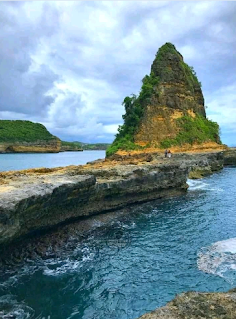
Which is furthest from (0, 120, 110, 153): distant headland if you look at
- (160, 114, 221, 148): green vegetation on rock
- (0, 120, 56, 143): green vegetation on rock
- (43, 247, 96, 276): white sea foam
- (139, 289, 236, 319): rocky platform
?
(139, 289, 236, 319): rocky platform

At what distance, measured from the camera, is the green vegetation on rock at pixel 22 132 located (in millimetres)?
148750

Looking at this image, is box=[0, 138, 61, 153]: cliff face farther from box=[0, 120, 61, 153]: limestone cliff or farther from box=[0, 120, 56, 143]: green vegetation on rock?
box=[0, 120, 56, 143]: green vegetation on rock

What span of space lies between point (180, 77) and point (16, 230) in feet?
213

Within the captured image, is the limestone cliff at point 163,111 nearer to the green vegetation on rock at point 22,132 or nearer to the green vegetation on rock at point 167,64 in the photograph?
the green vegetation on rock at point 167,64

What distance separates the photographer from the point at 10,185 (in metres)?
16.4

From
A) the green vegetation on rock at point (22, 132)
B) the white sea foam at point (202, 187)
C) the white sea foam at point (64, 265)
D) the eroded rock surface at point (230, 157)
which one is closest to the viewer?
the white sea foam at point (64, 265)

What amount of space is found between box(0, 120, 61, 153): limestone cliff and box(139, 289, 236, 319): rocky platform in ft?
492

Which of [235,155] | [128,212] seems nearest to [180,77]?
[235,155]

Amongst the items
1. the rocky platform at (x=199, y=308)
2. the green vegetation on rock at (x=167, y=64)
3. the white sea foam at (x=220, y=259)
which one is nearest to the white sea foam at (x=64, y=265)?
the white sea foam at (x=220, y=259)

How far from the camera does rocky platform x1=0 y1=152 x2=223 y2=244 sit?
1420cm

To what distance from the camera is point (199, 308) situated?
21.3ft

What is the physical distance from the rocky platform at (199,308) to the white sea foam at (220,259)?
728 centimetres

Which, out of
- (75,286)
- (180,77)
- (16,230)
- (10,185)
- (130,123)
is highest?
(180,77)

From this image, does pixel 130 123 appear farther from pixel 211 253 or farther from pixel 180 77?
pixel 211 253
